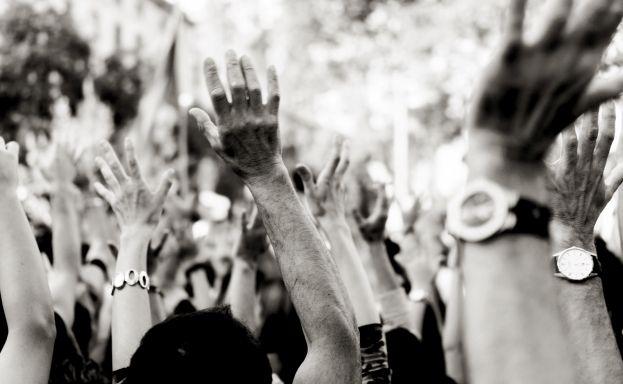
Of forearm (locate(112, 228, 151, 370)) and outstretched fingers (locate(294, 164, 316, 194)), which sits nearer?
forearm (locate(112, 228, 151, 370))

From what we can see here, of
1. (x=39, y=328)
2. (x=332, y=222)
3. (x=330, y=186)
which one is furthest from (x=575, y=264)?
(x=39, y=328)

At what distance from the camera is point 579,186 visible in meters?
2.04

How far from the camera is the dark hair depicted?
1.63 meters

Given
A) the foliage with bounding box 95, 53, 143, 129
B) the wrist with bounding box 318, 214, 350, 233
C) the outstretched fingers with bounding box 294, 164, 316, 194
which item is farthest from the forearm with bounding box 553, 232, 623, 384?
the foliage with bounding box 95, 53, 143, 129

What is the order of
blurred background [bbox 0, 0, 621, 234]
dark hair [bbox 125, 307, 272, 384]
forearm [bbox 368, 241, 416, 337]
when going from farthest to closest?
blurred background [bbox 0, 0, 621, 234]
forearm [bbox 368, 241, 416, 337]
dark hair [bbox 125, 307, 272, 384]

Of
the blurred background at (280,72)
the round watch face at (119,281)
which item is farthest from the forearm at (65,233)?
the blurred background at (280,72)

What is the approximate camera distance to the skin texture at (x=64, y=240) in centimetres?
326

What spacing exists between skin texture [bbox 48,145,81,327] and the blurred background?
26.2 ft

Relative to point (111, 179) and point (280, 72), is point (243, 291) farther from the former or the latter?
point (280, 72)

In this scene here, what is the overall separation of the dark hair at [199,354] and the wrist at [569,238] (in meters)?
0.88

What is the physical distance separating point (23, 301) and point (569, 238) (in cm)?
156

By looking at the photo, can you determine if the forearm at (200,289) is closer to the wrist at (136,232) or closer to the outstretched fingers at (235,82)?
the wrist at (136,232)

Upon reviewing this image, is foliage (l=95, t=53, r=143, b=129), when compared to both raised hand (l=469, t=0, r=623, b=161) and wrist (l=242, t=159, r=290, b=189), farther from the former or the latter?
raised hand (l=469, t=0, r=623, b=161)

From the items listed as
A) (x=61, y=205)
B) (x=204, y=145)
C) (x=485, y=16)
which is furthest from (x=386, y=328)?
(x=204, y=145)
